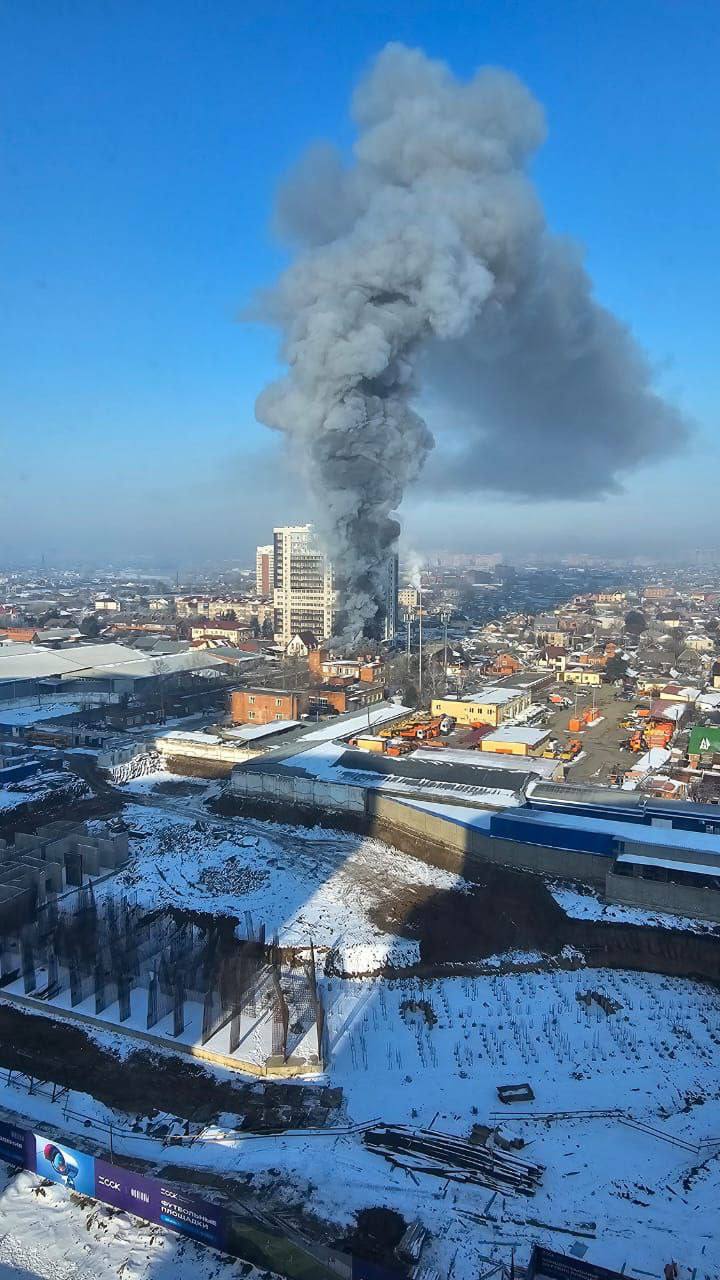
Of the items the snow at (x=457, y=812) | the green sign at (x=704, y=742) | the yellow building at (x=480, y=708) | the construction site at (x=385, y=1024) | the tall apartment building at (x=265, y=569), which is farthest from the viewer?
the tall apartment building at (x=265, y=569)

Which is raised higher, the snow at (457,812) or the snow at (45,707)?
the snow at (45,707)

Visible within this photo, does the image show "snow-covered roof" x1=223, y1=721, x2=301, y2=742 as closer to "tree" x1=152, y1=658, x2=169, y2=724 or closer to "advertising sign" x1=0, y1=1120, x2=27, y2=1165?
"tree" x1=152, y1=658, x2=169, y2=724

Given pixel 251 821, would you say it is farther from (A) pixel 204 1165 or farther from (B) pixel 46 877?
(A) pixel 204 1165

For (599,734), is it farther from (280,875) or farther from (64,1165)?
(64,1165)

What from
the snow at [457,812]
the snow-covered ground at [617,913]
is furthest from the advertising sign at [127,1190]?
the snow at [457,812]

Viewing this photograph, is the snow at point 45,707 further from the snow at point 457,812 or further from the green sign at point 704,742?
the green sign at point 704,742

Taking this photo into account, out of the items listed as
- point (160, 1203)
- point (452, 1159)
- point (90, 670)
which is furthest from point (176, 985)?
point (90, 670)

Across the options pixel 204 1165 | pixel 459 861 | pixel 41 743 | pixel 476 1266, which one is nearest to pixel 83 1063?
pixel 204 1165

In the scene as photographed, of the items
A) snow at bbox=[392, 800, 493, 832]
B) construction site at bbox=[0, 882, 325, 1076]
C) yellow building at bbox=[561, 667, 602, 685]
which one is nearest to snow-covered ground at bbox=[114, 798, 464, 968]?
construction site at bbox=[0, 882, 325, 1076]
